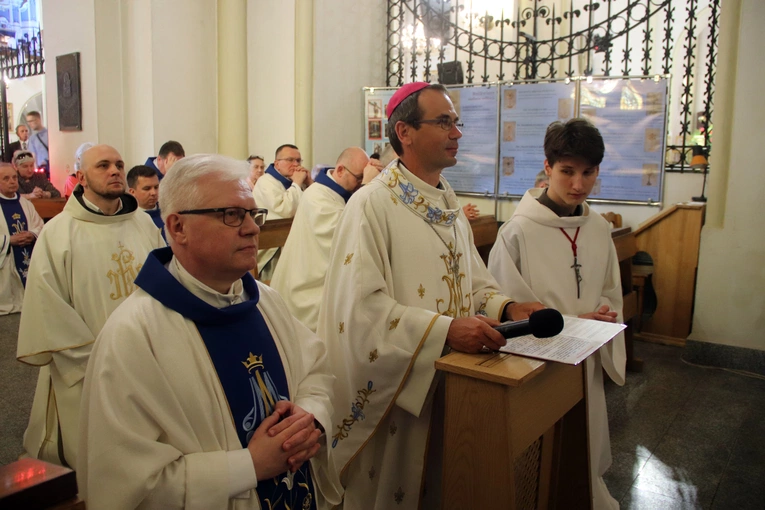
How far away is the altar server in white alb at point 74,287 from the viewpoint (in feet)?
10.1

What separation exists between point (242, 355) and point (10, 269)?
6.59 m

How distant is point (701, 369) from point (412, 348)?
13.3ft

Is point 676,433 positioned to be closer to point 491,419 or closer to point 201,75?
point 491,419

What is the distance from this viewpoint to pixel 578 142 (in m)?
2.78

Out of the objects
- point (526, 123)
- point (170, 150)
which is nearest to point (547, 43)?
point (526, 123)

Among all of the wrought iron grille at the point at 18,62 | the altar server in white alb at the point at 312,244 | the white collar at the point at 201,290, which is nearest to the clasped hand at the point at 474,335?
the white collar at the point at 201,290

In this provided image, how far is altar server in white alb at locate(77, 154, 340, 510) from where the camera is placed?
57.7 inches

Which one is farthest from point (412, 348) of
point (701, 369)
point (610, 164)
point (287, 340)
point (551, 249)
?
point (610, 164)

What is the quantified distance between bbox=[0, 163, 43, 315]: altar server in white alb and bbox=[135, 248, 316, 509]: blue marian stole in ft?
20.4

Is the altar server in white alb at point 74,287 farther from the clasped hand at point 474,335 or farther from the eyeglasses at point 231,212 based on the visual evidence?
the clasped hand at point 474,335

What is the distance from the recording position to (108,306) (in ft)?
10.8

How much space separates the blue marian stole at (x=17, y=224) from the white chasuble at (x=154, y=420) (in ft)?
21.2

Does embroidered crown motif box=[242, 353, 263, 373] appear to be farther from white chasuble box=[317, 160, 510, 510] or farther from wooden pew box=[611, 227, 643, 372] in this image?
wooden pew box=[611, 227, 643, 372]

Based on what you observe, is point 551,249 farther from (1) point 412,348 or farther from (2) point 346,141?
(2) point 346,141
